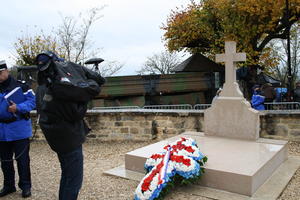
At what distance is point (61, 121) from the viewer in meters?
2.63

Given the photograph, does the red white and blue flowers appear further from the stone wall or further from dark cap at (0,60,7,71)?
the stone wall

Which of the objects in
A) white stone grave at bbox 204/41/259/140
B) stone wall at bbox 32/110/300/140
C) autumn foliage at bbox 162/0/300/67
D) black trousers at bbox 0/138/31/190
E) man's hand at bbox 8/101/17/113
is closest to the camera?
man's hand at bbox 8/101/17/113

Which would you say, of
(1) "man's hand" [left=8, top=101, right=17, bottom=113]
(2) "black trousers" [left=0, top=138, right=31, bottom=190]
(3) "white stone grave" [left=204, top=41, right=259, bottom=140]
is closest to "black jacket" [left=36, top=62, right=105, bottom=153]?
(1) "man's hand" [left=8, top=101, right=17, bottom=113]

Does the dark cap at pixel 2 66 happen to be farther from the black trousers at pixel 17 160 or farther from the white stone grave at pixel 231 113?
the white stone grave at pixel 231 113

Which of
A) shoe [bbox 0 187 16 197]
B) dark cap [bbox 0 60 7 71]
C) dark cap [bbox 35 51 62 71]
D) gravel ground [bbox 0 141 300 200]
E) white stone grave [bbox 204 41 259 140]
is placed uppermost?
dark cap [bbox 0 60 7 71]

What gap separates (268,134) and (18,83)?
5.18m

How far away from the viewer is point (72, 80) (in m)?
2.58

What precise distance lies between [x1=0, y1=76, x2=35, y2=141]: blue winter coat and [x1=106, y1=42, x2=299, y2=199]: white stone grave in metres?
1.60

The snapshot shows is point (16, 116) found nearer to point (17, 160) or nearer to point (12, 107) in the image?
point (12, 107)

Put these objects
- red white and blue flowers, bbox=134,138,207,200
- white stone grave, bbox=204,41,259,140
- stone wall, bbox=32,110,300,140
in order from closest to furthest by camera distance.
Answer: red white and blue flowers, bbox=134,138,207,200 < white stone grave, bbox=204,41,259,140 < stone wall, bbox=32,110,300,140

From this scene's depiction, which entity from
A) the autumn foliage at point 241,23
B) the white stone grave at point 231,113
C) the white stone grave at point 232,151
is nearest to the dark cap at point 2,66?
the white stone grave at point 232,151

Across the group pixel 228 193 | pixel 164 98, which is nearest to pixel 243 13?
pixel 164 98

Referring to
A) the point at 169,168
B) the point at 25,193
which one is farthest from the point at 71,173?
the point at 25,193

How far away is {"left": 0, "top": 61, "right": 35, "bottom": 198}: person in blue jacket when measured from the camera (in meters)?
3.69
